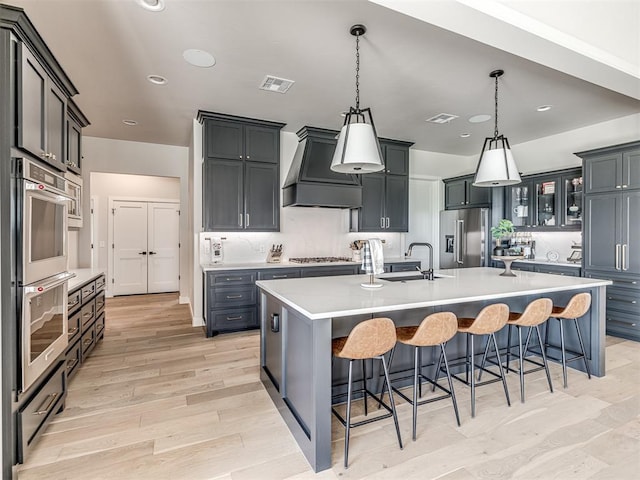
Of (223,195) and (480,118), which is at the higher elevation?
(480,118)

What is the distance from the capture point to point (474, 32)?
6.68 ft

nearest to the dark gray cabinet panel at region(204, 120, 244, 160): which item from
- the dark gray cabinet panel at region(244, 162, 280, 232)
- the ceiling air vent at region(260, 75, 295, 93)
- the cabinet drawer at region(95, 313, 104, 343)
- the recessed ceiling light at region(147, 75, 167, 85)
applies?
the dark gray cabinet panel at region(244, 162, 280, 232)

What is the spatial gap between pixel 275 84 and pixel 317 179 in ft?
5.10

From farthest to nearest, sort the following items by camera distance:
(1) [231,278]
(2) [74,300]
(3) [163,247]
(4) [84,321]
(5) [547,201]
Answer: (3) [163,247] < (5) [547,201] < (1) [231,278] < (4) [84,321] < (2) [74,300]

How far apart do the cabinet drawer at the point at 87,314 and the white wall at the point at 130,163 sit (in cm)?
177

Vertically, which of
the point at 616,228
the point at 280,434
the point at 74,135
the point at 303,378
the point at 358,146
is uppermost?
the point at 74,135

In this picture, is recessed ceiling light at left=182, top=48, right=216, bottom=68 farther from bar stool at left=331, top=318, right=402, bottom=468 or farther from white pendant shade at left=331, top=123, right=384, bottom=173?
bar stool at left=331, top=318, right=402, bottom=468

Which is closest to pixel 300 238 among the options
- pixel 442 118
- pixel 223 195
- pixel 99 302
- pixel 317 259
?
pixel 317 259

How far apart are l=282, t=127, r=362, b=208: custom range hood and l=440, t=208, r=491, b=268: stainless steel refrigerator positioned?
7.01 ft

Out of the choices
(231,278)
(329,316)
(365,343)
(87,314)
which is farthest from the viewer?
(231,278)

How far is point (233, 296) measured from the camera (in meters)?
4.49

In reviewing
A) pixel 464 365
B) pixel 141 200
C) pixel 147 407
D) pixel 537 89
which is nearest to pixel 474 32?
pixel 537 89

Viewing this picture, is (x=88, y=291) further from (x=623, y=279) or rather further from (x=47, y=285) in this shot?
(x=623, y=279)

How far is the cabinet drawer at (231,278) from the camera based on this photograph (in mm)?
4398
